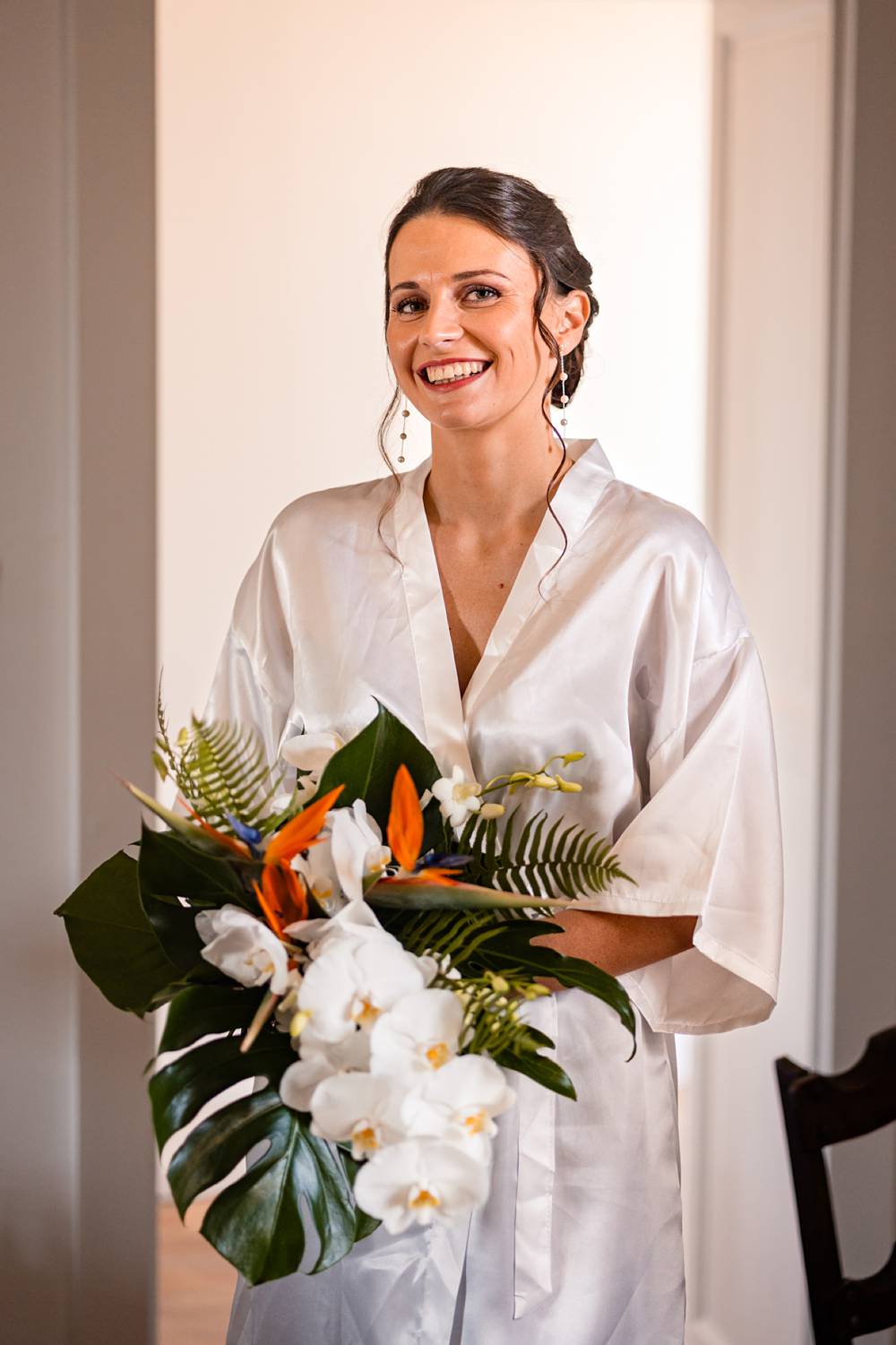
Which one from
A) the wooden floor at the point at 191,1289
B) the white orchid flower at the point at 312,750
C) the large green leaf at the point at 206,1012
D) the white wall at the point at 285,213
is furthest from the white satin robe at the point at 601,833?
the white wall at the point at 285,213

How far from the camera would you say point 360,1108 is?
3.12ft

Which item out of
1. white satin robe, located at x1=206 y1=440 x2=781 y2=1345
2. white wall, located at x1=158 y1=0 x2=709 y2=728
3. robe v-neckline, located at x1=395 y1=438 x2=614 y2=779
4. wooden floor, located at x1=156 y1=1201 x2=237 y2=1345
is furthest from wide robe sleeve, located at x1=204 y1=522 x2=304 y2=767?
white wall, located at x1=158 y1=0 x2=709 y2=728

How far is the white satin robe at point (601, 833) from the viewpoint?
4.65 ft

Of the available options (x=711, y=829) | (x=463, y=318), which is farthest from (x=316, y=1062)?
(x=463, y=318)

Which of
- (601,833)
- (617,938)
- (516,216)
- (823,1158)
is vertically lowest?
(823,1158)

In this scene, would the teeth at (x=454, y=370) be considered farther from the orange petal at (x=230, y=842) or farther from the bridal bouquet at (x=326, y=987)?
the orange petal at (x=230, y=842)

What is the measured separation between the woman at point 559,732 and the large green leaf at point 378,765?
0.19 m

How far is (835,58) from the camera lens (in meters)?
1.96

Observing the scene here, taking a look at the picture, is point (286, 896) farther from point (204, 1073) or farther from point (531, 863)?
point (531, 863)

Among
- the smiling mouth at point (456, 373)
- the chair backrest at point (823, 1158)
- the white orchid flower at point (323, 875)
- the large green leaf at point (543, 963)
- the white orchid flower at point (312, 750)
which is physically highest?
the smiling mouth at point (456, 373)

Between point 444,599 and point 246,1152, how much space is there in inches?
26.9

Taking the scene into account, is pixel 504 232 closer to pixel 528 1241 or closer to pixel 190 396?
pixel 528 1241

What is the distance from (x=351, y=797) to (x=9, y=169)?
98 centimetres

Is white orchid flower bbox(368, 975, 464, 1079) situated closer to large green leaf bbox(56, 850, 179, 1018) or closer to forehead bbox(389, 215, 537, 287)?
large green leaf bbox(56, 850, 179, 1018)
